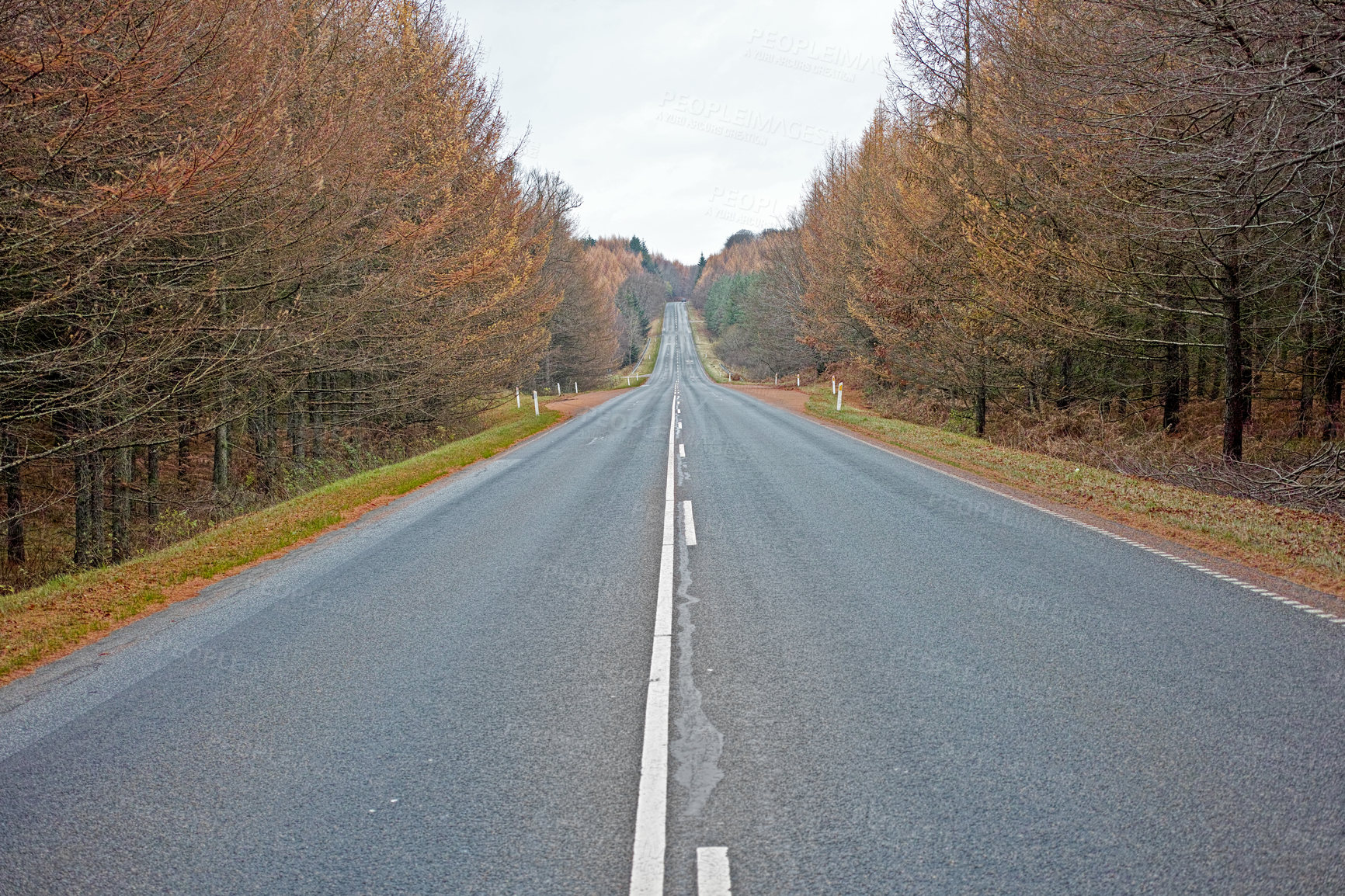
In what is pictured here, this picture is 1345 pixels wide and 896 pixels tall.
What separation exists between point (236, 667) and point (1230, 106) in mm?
10986

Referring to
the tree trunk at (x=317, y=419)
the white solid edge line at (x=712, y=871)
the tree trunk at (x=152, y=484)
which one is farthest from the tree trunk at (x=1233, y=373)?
the tree trunk at (x=152, y=484)

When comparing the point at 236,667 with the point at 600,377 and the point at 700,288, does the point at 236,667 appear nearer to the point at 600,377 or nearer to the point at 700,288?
the point at 600,377

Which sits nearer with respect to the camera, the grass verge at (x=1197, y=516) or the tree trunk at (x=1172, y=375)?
the grass verge at (x=1197, y=516)

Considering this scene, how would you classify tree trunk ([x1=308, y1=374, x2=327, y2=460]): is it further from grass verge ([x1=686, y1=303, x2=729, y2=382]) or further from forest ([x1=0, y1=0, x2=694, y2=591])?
grass verge ([x1=686, y1=303, x2=729, y2=382])

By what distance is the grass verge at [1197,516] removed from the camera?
602cm

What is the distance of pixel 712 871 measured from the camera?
243 centimetres

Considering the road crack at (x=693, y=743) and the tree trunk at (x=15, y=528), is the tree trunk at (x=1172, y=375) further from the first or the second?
the tree trunk at (x=15, y=528)

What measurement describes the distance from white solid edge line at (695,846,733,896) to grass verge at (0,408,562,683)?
4.60 m

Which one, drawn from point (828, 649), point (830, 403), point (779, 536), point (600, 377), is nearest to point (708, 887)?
point (828, 649)

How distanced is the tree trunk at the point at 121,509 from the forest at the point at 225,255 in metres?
0.08

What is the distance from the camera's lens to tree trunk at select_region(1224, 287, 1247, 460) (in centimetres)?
1153

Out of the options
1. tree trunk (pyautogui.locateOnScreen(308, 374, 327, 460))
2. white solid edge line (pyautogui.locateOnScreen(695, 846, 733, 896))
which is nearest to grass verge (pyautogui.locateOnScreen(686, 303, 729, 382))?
tree trunk (pyautogui.locateOnScreen(308, 374, 327, 460))

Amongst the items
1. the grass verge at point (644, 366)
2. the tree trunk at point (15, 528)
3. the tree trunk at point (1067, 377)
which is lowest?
the tree trunk at point (15, 528)

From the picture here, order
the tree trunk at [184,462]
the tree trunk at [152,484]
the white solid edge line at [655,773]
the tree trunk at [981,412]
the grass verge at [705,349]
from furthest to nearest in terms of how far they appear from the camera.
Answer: the grass verge at [705,349], the tree trunk at [981,412], the tree trunk at [184,462], the tree trunk at [152,484], the white solid edge line at [655,773]
